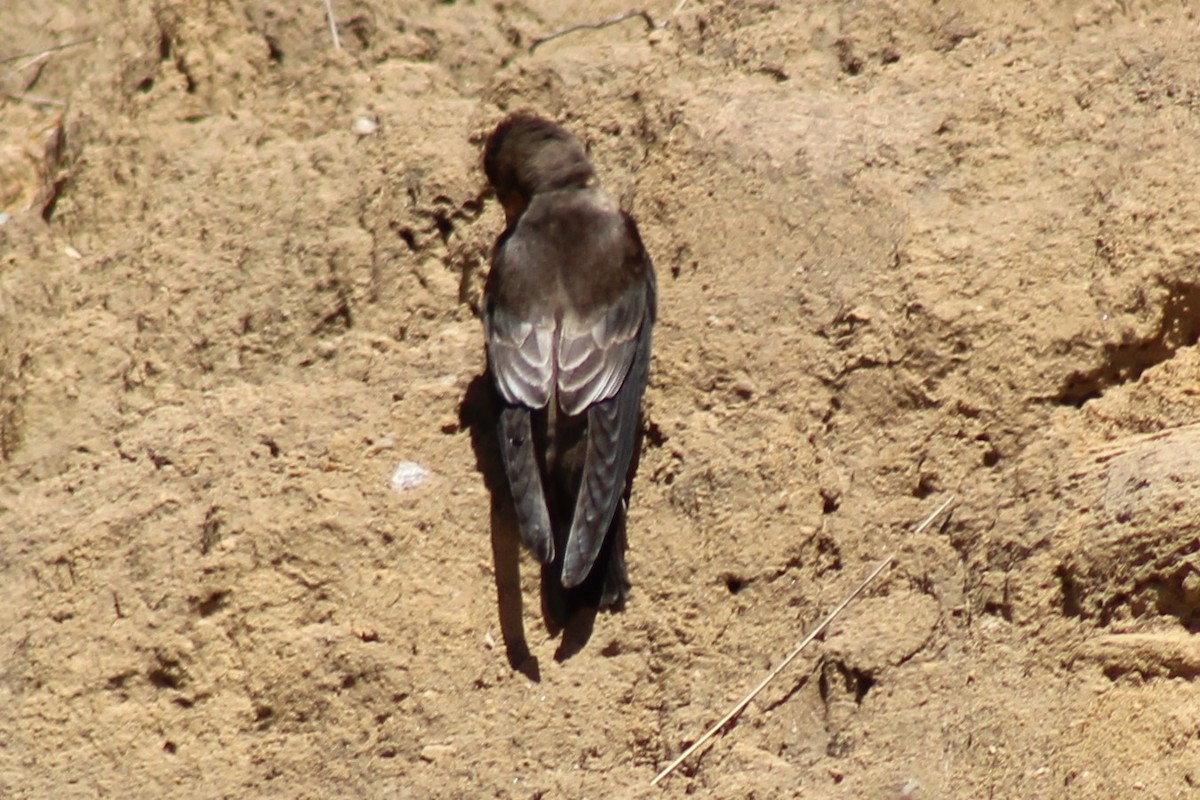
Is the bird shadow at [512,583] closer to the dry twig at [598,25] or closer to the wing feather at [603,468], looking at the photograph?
the wing feather at [603,468]

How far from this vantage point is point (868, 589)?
4023mm

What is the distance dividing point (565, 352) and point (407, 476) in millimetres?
518

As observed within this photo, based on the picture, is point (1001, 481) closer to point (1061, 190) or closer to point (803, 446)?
point (803, 446)

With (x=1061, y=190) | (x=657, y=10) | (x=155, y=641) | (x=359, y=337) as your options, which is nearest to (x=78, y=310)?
(x=359, y=337)

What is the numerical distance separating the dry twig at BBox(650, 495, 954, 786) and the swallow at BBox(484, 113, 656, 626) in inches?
14.8

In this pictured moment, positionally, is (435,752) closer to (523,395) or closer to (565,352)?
(523,395)

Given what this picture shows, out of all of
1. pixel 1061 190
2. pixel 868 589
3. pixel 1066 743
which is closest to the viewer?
pixel 1066 743

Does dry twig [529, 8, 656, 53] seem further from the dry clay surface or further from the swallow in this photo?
the swallow

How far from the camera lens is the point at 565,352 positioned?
4523 mm

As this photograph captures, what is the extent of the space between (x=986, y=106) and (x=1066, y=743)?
1.79m

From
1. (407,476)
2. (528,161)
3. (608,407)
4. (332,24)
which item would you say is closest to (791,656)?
(608,407)

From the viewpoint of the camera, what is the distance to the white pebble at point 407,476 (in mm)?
4324

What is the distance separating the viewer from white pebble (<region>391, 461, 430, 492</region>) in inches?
170

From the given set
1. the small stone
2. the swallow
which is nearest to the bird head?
the swallow
